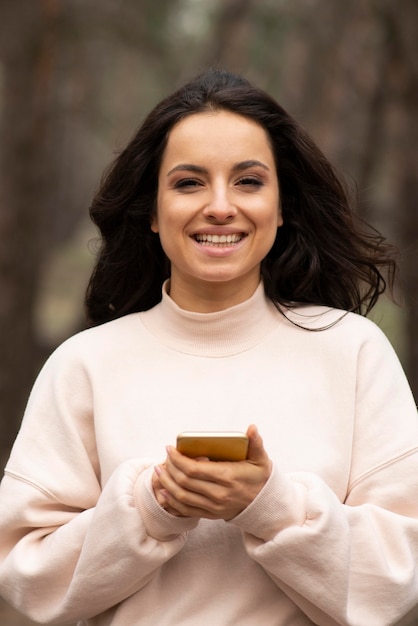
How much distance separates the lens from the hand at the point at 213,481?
2.89 metres

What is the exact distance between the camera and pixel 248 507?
9.73ft

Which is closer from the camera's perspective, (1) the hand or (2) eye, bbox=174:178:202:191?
(1) the hand

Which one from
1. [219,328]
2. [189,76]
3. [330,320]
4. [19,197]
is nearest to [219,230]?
[219,328]

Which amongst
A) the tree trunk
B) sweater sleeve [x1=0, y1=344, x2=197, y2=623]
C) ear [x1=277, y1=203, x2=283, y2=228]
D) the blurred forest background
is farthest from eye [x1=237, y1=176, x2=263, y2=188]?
the tree trunk

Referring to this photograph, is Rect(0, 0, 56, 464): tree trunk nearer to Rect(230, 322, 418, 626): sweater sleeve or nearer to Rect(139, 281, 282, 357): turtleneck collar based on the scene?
Rect(139, 281, 282, 357): turtleneck collar

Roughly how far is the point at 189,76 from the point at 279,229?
5.20 ft

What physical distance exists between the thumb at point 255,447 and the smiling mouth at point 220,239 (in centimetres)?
67

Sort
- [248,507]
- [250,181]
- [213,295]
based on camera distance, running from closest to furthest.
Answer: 1. [248,507]
2. [250,181]
3. [213,295]

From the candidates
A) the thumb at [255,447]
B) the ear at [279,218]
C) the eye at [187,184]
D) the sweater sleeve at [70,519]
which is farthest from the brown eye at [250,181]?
the thumb at [255,447]

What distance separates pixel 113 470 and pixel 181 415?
228 mm

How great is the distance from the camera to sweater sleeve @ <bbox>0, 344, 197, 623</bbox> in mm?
3086

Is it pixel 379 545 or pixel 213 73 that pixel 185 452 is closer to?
pixel 379 545

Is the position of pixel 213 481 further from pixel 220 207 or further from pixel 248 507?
pixel 220 207

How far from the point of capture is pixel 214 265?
337cm
